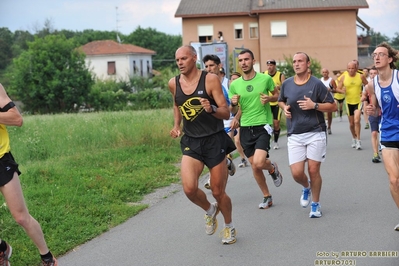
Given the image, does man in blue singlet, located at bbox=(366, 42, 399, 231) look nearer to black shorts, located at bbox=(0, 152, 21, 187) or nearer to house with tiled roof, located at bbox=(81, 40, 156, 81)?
black shorts, located at bbox=(0, 152, 21, 187)

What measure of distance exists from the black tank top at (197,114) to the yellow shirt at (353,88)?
8.52 metres

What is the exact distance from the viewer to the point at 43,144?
53.4 feet

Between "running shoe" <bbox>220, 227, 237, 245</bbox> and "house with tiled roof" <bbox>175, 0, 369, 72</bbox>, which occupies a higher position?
"house with tiled roof" <bbox>175, 0, 369, 72</bbox>

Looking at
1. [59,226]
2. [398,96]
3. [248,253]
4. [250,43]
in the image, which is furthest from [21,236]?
[250,43]

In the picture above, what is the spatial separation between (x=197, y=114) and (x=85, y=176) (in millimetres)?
5097

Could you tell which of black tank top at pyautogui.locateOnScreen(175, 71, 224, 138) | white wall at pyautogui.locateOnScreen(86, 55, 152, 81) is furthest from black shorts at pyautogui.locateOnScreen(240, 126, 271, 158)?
white wall at pyautogui.locateOnScreen(86, 55, 152, 81)

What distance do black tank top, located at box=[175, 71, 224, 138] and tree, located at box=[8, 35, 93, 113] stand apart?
2268 inches

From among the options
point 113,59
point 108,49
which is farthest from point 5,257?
point 108,49

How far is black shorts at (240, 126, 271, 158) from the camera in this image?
8.75 m

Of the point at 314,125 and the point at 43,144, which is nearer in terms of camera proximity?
the point at 314,125

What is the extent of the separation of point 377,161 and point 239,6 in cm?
4770

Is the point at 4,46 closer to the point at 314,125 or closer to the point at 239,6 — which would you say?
the point at 239,6

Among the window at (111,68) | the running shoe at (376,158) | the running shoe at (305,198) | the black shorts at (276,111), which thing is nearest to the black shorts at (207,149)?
the running shoe at (305,198)

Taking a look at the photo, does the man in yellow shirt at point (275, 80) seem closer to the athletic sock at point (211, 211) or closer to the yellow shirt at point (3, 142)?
the athletic sock at point (211, 211)
